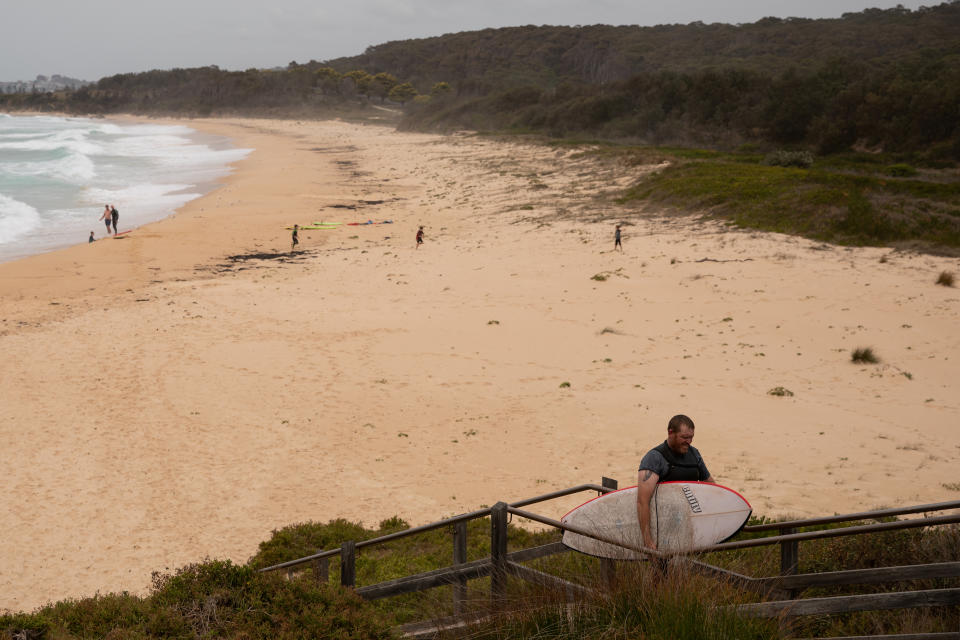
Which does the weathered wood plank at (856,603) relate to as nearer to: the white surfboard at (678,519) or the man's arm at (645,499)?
the white surfboard at (678,519)

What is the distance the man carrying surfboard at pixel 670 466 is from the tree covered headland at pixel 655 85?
3847 centimetres

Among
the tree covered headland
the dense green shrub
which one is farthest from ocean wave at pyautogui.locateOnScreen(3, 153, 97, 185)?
the dense green shrub

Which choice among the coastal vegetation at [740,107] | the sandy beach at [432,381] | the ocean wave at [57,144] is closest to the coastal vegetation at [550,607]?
the sandy beach at [432,381]

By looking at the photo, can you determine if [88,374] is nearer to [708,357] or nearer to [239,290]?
[239,290]

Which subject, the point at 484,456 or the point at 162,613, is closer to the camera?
the point at 162,613

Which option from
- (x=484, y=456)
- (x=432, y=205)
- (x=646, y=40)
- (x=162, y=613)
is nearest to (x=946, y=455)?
(x=484, y=456)

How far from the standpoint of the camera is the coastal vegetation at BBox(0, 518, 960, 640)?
4062 mm

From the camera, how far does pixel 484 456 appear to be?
12219 mm

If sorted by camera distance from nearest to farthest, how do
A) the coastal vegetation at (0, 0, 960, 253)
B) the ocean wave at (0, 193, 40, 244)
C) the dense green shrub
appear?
A: the coastal vegetation at (0, 0, 960, 253)
the ocean wave at (0, 193, 40, 244)
the dense green shrub

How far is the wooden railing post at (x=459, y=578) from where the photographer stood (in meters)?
5.13

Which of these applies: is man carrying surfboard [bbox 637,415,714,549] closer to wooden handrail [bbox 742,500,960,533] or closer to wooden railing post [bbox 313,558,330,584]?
wooden handrail [bbox 742,500,960,533]

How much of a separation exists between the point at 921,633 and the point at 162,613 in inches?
160

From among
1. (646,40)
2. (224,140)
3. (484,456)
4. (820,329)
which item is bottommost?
(484,456)

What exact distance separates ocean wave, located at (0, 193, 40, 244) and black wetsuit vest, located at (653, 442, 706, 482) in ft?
109
